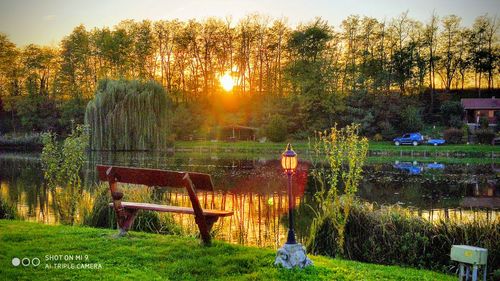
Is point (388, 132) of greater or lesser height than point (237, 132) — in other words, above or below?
below

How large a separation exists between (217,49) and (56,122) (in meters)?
24.6

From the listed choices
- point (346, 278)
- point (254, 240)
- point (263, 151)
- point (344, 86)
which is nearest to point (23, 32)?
point (254, 240)

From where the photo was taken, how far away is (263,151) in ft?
146

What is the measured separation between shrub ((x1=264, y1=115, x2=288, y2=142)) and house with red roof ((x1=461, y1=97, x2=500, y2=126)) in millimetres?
20879

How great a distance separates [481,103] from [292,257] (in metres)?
55.4

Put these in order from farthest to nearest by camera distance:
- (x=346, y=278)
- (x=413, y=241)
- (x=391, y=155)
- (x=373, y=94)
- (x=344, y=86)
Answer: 1. (x=344, y=86)
2. (x=373, y=94)
3. (x=391, y=155)
4. (x=413, y=241)
5. (x=346, y=278)

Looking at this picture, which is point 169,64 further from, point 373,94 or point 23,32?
point 23,32

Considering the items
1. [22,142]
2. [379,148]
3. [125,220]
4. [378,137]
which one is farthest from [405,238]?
[22,142]

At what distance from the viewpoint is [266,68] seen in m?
69.4

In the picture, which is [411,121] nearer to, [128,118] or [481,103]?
[481,103]

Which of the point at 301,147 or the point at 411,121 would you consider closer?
the point at 301,147

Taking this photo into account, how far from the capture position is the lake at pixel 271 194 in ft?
37.0

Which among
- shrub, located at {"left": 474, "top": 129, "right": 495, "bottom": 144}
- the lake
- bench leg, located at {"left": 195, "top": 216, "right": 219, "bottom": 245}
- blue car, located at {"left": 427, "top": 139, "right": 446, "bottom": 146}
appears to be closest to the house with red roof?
shrub, located at {"left": 474, "top": 129, "right": 495, "bottom": 144}

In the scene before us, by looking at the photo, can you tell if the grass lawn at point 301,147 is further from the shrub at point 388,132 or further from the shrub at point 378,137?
the shrub at point 388,132
